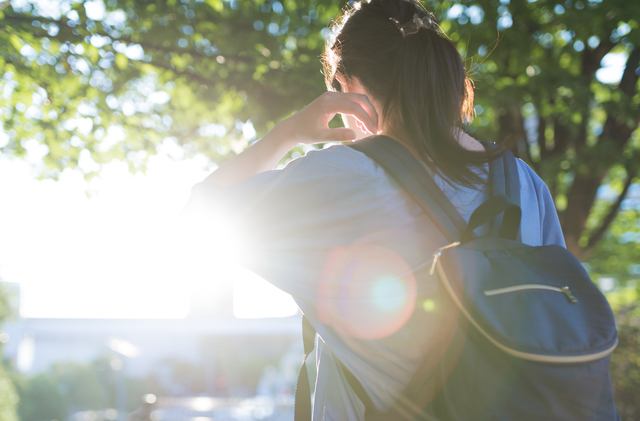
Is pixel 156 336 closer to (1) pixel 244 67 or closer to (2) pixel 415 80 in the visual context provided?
(1) pixel 244 67

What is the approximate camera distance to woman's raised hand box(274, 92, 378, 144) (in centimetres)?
112

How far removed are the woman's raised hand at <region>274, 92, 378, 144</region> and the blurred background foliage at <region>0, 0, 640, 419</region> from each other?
3.53 meters

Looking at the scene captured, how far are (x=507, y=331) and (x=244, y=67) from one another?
4.50 m

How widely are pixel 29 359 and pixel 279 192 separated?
135ft

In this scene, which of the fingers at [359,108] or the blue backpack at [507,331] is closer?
the blue backpack at [507,331]

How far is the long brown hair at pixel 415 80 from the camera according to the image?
1048 millimetres

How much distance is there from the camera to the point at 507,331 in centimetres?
82

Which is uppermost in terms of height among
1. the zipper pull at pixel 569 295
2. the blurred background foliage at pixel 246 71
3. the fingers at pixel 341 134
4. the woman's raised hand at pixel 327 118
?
the blurred background foliage at pixel 246 71

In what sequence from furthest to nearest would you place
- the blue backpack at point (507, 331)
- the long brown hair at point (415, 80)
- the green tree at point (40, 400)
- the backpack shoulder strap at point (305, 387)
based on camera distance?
the green tree at point (40, 400) < the backpack shoulder strap at point (305, 387) < the long brown hair at point (415, 80) < the blue backpack at point (507, 331)

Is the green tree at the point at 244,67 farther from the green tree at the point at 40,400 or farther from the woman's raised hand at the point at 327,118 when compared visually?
the green tree at the point at 40,400

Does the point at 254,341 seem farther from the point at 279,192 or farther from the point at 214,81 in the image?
the point at 279,192

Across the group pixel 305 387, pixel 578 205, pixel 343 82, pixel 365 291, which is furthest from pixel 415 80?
pixel 578 205

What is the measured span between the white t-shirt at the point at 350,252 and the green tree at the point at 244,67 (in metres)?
3.83

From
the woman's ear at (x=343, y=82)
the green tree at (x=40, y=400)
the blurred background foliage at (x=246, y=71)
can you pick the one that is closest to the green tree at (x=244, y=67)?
the blurred background foliage at (x=246, y=71)
